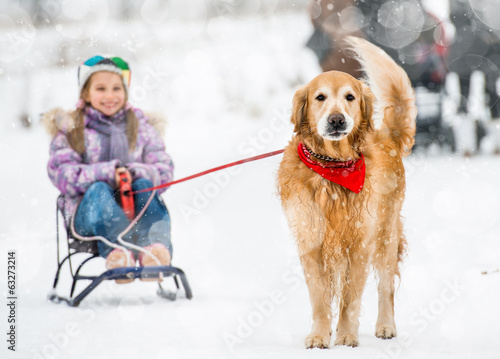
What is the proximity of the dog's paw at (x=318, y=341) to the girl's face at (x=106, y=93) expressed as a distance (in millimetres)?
2021

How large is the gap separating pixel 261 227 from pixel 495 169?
3564mm

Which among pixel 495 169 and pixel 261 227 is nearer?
pixel 261 227

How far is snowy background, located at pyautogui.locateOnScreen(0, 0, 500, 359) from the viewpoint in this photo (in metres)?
2.48

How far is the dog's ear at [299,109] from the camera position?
7.14 ft

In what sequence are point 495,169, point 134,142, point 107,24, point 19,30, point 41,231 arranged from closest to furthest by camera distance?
point 134,142, point 41,231, point 495,169, point 19,30, point 107,24

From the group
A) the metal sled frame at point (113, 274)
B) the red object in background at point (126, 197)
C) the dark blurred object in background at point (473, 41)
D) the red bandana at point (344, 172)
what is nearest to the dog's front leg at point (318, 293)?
the red bandana at point (344, 172)

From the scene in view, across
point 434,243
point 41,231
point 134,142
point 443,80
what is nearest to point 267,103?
point 443,80

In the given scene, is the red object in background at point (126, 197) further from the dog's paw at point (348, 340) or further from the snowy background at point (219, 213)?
the dog's paw at point (348, 340)

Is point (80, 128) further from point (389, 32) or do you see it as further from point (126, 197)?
point (389, 32)

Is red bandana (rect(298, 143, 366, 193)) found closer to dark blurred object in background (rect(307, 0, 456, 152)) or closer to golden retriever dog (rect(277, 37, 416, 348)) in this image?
golden retriever dog (rect(277, 37, 416, 348))

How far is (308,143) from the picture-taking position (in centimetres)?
216

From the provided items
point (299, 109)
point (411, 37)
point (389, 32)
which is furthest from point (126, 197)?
point (411, 37)

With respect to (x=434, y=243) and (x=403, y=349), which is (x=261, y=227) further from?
(x=403, y=349)

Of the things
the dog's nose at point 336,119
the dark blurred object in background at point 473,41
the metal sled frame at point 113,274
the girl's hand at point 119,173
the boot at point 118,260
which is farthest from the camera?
the dark blurred object in background at point 473,41
